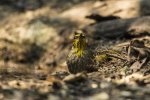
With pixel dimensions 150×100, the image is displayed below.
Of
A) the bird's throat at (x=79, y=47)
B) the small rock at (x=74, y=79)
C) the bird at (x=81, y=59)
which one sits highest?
the bird's throat at (x=79, y=47)

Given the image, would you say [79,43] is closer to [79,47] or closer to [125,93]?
[79,47]

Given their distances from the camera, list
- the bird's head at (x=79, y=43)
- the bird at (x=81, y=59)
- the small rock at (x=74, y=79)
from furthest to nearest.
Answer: the bird at (x=81, y=59), the bird's head at (x=79, y=43), the small rock at (x=74, y=79)

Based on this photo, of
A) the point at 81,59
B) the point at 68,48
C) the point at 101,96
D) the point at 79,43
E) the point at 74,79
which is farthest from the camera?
the point at 68,48

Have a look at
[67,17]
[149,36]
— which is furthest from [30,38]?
[149,36]

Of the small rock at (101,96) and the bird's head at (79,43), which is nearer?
the small rock at (101,96)

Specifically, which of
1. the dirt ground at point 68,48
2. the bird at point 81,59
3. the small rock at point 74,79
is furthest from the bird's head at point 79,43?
the small rock at point 74,79

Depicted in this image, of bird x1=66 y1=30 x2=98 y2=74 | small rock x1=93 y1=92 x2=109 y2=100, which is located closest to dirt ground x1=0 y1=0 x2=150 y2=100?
small rock x1=93 y1=92 x2=109 y2=100

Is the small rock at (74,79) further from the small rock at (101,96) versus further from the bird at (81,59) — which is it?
the bird at (81,59)

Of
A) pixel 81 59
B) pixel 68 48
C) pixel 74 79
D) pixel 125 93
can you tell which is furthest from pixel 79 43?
pixel 68 48

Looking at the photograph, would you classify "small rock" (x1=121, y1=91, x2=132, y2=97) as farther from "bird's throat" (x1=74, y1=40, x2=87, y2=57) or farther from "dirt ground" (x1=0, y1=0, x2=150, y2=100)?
"bird's throat" (x1=74, y1=40, x2=87, y2=57)
